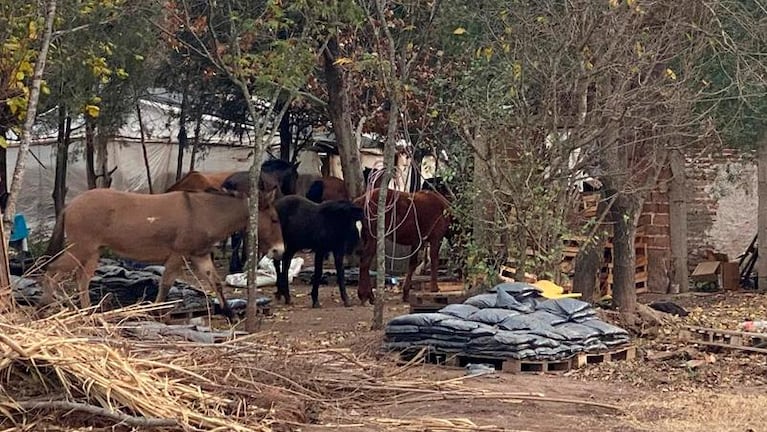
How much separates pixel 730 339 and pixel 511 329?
87.0 inches

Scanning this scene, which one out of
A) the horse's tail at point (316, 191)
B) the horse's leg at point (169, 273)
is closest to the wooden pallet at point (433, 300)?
the horse's leg at point (169, 273)

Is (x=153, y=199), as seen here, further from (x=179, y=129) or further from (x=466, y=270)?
(x=179, y=129)

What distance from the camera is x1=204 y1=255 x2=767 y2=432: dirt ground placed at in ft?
25.9

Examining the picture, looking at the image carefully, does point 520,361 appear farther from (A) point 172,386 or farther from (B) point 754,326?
(A) point 172,386

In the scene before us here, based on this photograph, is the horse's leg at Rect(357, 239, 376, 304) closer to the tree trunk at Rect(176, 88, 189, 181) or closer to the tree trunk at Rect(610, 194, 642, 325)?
the tree trunk at Rect(610, 194, 642, 325)

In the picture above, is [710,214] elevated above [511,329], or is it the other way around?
[710,214]

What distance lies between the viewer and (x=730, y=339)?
10.8m

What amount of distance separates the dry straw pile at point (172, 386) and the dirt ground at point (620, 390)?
251mm

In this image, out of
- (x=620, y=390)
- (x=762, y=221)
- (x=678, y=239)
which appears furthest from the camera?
(x=762, y=221)

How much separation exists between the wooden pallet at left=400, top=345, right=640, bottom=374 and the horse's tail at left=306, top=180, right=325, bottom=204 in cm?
1064

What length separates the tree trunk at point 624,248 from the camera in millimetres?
12664

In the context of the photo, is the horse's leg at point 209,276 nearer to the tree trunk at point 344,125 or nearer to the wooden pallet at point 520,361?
→ the wooden pallet at point 520,361

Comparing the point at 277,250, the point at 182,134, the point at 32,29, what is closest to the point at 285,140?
the point at 182,134

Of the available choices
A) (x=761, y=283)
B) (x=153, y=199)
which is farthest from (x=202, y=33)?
(x=761, y=283)
